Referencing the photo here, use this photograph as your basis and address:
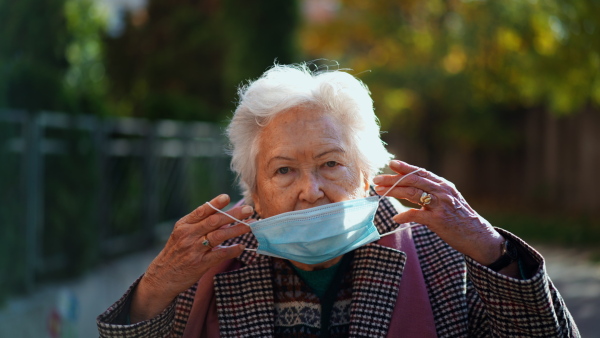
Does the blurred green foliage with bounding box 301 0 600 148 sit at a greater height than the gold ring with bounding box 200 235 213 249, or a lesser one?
greater

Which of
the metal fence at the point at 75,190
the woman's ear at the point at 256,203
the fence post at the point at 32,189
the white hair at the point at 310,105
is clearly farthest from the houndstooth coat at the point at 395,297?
the fence post at the point at 32,189

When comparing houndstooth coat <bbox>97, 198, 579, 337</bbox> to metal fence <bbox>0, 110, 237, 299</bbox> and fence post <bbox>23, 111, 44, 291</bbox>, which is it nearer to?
metal fence <bbox>0, 110, 237, 299</bbox>

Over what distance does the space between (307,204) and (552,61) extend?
7.98m

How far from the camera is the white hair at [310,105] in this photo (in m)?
2.87

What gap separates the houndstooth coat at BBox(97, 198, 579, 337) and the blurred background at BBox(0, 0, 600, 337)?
0.97 m

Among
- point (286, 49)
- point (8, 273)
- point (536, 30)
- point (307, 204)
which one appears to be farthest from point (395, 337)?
point (286, 49)

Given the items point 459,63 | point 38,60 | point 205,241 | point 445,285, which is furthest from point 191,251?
point 459,63

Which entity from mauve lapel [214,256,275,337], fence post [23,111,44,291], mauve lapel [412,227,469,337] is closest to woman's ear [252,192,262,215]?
mauve lapel [214,256,275,337]

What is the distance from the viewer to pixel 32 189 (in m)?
7.36

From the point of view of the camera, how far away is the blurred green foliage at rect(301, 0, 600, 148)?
10.5 meters

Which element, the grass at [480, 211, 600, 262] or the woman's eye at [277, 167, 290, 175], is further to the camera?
the grass at [480, 211, 600, 262]

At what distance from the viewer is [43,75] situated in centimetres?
766

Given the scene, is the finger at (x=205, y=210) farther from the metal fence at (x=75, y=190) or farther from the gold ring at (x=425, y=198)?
the metal fence at (x=75, y=190)

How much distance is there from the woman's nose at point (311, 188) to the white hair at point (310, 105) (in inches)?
7.6
